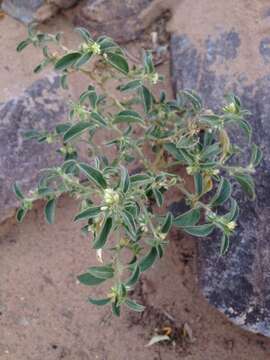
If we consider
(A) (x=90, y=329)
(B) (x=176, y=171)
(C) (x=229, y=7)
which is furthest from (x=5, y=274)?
(C) (x=229, y=7)

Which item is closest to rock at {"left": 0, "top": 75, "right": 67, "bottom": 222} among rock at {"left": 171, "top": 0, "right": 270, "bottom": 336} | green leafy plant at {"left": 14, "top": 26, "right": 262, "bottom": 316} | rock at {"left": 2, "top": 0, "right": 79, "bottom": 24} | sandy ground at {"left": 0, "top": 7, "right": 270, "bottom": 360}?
sandy ground at {"left": 0, "top": 7, "right": 270, "bottom": 360}

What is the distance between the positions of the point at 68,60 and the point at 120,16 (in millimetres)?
899

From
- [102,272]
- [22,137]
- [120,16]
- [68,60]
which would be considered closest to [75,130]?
[68,60]

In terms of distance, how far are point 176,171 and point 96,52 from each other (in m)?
0.77

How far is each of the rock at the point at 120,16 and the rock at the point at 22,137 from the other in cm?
37

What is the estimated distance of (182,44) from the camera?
2.75 meters

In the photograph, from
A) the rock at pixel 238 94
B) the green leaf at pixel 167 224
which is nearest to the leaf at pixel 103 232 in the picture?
the green leaf at pixel 167 224

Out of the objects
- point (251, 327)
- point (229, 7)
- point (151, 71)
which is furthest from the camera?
point (229, 7)

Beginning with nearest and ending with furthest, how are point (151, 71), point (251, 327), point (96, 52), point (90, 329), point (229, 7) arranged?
point (96, 52) < point (151, 71) < point (251, 327) < point (90, 329) < point (229, 7)

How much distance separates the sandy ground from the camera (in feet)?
8.05

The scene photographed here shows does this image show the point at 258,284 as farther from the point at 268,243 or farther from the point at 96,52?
the point at 96,52

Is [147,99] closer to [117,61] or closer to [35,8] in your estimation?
[117,61]

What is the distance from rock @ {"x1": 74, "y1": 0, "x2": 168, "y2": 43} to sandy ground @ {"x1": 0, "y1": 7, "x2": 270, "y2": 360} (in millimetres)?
523

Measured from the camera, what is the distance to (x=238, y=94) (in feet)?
8.39
